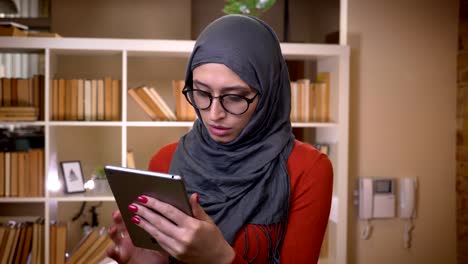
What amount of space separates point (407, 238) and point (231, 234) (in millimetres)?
2106

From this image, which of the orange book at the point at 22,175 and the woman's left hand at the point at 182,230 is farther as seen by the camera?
the orange book at the point at 22,175

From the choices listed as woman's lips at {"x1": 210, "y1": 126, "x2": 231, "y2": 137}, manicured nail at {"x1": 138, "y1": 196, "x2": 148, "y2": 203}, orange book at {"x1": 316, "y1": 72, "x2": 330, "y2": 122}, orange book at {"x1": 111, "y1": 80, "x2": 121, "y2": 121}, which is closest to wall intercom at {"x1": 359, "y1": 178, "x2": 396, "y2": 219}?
orange book at {"x1": 316, "y1": 72, "x2": 330, "y2": 122}

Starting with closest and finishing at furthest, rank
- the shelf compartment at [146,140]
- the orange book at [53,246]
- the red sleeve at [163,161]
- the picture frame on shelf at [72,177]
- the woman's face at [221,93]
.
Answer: the woman's face at [221,93], the red sleeve at [163,161], the orange book at [53,246], the picture frame on shelf at [72,177], the shelf compartment at [146,140]

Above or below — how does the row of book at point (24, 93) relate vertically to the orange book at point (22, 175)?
above

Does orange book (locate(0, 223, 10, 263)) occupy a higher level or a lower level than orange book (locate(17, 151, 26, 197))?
lower

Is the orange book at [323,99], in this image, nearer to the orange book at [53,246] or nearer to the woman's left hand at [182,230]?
the orange book at [53,246]

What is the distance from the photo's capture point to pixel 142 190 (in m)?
0.99

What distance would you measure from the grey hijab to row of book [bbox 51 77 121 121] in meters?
1.64

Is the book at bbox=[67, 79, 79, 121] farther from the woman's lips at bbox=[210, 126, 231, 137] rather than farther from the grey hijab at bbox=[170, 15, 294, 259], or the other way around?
the woman's lips at bbox=[210, 126, 231, 137]

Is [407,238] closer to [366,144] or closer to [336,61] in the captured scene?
[366,144]

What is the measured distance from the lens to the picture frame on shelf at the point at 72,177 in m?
2.89

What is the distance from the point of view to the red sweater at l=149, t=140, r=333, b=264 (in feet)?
3.75

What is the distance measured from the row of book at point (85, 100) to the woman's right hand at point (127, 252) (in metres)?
1.75

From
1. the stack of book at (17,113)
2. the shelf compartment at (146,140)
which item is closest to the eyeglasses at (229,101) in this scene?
the stack of book at (17,113)
